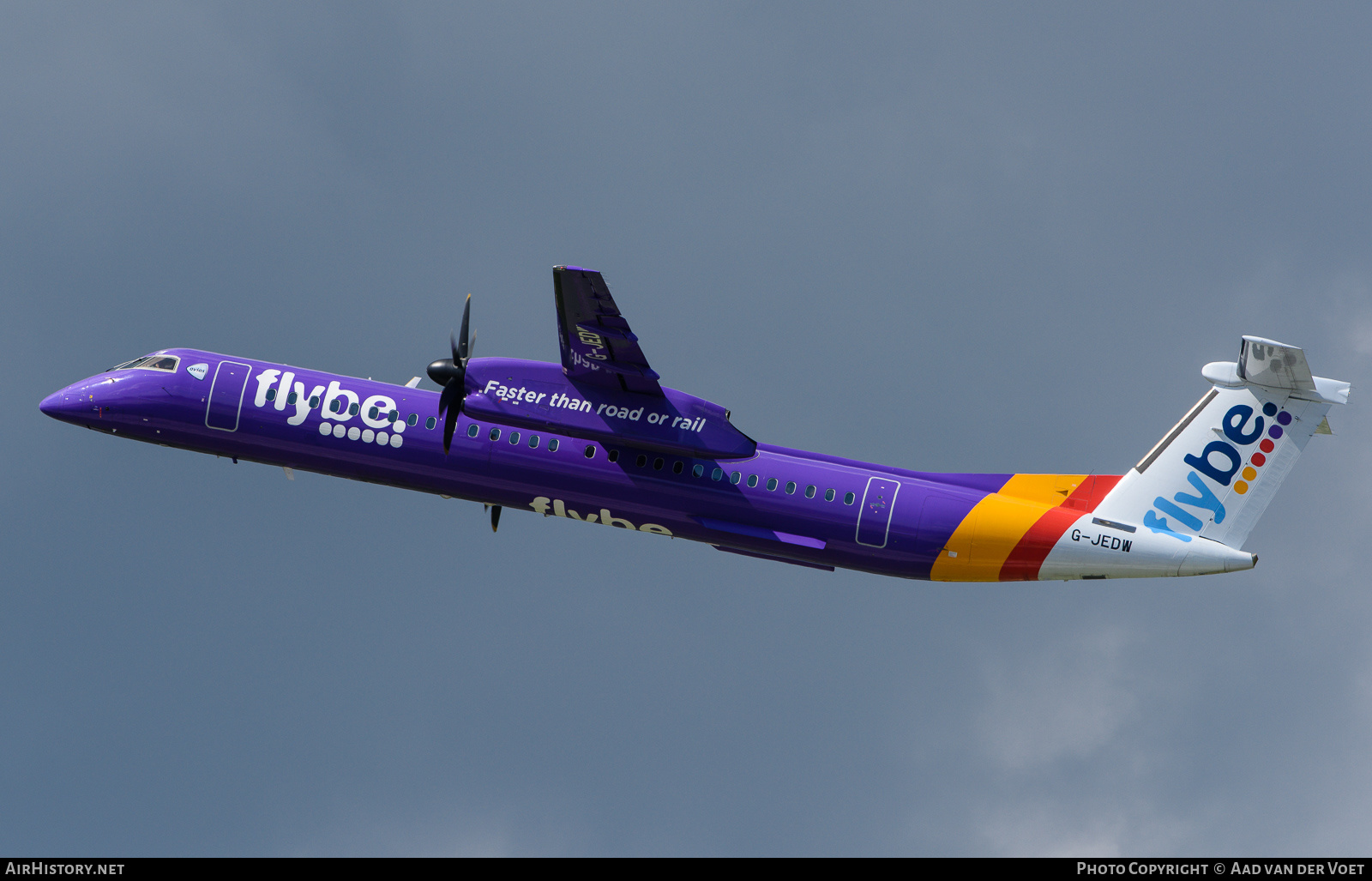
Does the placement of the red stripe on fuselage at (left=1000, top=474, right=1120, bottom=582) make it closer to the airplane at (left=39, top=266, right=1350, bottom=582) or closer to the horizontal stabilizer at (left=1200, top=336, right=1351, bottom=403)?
the airplane at (left=39, top=266, right=1350, bottom=582)

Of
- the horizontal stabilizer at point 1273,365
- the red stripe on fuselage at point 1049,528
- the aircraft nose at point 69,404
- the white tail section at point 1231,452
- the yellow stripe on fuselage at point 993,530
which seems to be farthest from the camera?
the aircraft nose at point 69,404

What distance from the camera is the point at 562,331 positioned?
41562 millimetres

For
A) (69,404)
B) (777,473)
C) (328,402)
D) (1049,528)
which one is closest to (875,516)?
(777,473)

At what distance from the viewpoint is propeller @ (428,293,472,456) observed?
140ft

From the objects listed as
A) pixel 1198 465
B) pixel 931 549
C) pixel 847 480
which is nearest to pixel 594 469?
pixel 847 480

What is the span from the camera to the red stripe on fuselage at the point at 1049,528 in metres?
42.1

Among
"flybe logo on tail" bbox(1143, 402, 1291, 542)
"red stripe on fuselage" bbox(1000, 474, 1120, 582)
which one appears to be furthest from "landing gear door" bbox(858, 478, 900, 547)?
"flybe logo on tail" bbox(1143, 402, 1291, 542)

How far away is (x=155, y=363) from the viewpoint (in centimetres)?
4644

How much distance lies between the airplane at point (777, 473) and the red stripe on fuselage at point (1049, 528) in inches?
2.0

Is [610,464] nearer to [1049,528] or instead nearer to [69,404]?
[1049,528]

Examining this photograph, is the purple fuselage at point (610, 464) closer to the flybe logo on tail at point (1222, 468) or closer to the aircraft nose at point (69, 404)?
the aircraft nose at point (69, 404)

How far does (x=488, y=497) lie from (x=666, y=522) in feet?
17.9

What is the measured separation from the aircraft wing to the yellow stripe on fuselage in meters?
9.67

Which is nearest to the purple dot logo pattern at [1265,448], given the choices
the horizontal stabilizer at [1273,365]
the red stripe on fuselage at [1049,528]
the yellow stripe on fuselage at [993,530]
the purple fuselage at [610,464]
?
the horizontal stabilizer at [1273,365]
